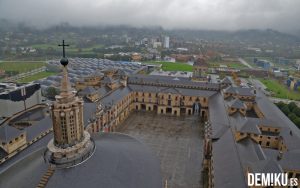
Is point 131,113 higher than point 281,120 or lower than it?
lower

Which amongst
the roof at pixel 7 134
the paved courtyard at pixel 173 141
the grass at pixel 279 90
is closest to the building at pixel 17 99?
the paved courtyard at pixel 173 141

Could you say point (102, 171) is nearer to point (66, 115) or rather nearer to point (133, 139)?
point (66, 115)

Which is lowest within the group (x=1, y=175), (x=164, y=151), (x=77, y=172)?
(x=164, y=151)

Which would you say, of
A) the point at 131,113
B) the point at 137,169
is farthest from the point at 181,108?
the point at 137,169

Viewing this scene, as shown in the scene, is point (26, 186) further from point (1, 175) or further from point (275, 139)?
point (275, 139)

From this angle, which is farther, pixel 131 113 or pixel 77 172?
pixel 131 113

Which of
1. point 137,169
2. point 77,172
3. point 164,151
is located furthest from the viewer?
point 164,151

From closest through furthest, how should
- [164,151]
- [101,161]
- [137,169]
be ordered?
[101,161] < [137,169] < [164,151]

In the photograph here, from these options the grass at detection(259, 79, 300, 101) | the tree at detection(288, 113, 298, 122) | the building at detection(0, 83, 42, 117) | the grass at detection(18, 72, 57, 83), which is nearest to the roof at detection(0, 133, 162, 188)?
the building at detection(0, 83, 42, 117)
